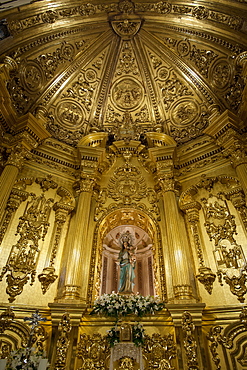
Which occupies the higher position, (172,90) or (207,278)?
(172,90)

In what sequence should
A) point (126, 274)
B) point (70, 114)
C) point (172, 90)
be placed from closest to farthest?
point (126, 274)
point (70, 114)
point (172, 90)

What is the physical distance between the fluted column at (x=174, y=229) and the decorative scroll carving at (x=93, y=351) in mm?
1976

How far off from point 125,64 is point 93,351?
10254 millimetres

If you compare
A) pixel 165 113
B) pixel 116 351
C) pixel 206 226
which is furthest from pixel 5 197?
pixel 165 113

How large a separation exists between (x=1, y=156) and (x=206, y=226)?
20.7 feet

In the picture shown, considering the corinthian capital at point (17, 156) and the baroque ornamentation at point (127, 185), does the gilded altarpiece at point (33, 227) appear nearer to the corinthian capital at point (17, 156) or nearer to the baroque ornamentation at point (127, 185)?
the corinthian capital at point (17, 156)

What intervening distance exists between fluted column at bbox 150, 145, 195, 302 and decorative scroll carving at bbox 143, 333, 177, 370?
0.91 metres

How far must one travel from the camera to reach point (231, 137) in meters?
7.72

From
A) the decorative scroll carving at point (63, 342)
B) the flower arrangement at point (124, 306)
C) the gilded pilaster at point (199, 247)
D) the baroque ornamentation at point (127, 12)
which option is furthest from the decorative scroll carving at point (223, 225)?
the baroque ornamentation at point (127, 12)

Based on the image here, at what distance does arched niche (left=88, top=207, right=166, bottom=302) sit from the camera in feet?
23.0

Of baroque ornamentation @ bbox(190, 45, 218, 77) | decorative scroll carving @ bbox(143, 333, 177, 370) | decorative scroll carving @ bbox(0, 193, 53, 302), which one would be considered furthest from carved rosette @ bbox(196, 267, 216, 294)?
baroque ornamentation @ bbox(190, 45, 218, 77)

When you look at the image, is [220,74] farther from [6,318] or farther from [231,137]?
[6,318]

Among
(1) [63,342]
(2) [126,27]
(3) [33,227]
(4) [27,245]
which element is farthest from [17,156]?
(2) [126,27]

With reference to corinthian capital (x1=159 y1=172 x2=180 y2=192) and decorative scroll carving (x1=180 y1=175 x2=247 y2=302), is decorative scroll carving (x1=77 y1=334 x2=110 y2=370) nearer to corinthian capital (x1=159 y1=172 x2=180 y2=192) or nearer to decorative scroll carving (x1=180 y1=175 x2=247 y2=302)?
decorative scroll carving (x1=180 y1=175 x2=247 y2=302)
